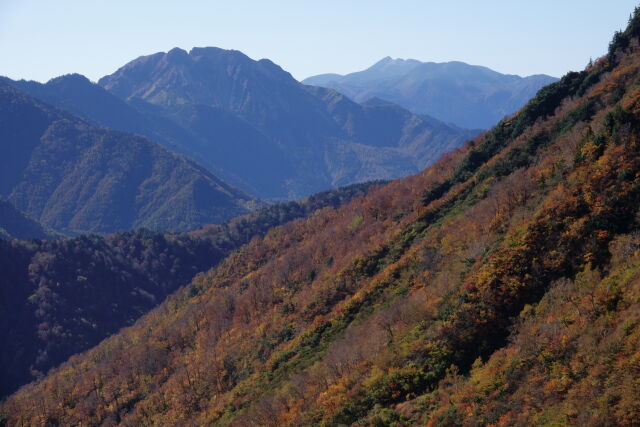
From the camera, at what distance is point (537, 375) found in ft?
161

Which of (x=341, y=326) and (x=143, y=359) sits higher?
(x=341, y=326)

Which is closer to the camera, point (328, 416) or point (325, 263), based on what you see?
point (328, 416)

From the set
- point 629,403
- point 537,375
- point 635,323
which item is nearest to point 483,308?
point 537,375

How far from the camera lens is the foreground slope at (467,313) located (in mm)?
49688

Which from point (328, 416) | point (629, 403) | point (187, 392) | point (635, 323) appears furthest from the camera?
point (187, 392)

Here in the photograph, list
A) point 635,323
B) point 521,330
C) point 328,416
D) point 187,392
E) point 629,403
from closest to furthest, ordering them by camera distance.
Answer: point 629,403 → point 635,323 → point 521,330 → point 328,416 → point 187,392

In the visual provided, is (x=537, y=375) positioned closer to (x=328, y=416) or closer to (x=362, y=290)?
(x=328, y=416)

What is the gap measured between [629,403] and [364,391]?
2962cm

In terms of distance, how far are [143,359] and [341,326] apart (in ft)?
243

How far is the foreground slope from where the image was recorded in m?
49.7

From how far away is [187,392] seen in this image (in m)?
112

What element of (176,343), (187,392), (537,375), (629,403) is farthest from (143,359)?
(629,403)

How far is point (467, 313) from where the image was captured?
6406 cm

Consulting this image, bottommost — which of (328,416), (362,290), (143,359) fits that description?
(143,359)
